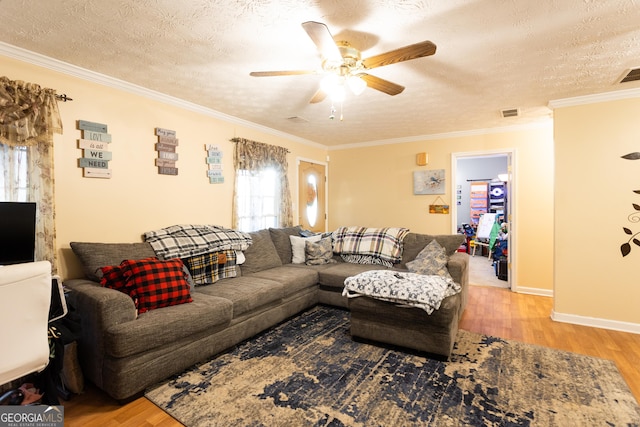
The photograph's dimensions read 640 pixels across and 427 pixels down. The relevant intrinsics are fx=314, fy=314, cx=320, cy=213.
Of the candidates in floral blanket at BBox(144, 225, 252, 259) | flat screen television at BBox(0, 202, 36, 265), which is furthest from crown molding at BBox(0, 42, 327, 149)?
floral blanket at BBox(144, 225, 252, 259)

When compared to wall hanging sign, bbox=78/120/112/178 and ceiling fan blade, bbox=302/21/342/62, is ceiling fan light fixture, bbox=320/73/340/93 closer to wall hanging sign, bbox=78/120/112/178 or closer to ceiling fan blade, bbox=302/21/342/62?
ceiling fan blade, bbox=302/21/342/62

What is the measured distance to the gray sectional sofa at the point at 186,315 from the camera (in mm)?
1999

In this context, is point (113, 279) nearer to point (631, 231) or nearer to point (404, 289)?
point (404, 289)

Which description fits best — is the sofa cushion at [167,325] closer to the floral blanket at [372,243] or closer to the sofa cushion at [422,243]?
the floral blanket at [372,243]

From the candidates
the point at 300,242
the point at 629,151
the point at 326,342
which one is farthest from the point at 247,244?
the point at 629,151

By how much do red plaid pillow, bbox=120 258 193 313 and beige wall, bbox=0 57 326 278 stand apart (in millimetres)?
629

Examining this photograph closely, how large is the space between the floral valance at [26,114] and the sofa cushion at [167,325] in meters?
1.60

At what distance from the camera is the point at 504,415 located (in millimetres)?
1883

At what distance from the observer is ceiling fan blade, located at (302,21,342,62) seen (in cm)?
162

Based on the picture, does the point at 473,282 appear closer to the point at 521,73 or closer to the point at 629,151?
the point at 629,151

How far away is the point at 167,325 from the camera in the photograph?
85.4 inches

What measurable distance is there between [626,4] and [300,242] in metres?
3.65

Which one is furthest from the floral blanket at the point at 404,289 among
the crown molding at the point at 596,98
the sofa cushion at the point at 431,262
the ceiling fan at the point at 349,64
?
the crown molding at the point at 596,98

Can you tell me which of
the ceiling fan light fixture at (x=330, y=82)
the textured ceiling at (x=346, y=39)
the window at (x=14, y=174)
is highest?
the textured ceiling at (x=346, y=39)
